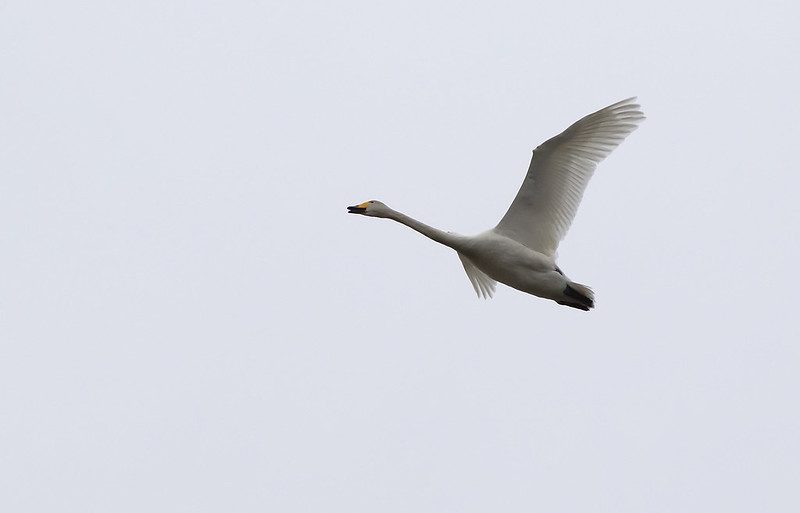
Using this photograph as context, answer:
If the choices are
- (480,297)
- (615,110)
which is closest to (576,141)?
(615,110)

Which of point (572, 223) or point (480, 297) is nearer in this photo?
point (572, 223)

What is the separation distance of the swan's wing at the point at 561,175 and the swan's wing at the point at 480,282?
2366mm

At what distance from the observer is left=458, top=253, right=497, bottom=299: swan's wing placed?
27709 millimetres

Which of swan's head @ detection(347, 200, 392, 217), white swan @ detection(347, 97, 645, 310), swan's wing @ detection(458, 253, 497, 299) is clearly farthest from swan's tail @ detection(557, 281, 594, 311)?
swan's head @ detection(347, 200, 392, 217)

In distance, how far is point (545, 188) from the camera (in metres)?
25.2

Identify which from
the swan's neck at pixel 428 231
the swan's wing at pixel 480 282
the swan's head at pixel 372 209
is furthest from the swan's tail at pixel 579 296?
the swan's head at pixel 372 209

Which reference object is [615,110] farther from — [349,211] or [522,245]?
[349,211]

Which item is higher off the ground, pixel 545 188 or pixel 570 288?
pixel 545 188

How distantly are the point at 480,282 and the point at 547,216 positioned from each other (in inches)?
110

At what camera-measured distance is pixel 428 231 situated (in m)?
25.2

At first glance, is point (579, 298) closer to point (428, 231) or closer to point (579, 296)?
point (579, 296)

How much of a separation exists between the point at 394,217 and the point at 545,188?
2.65 metres

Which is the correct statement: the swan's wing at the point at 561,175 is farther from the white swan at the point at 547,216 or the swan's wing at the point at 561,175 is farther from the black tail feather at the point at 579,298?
the black tail feather at the point at 579,298

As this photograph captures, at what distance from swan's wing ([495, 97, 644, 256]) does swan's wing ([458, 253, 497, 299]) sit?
2366mm
